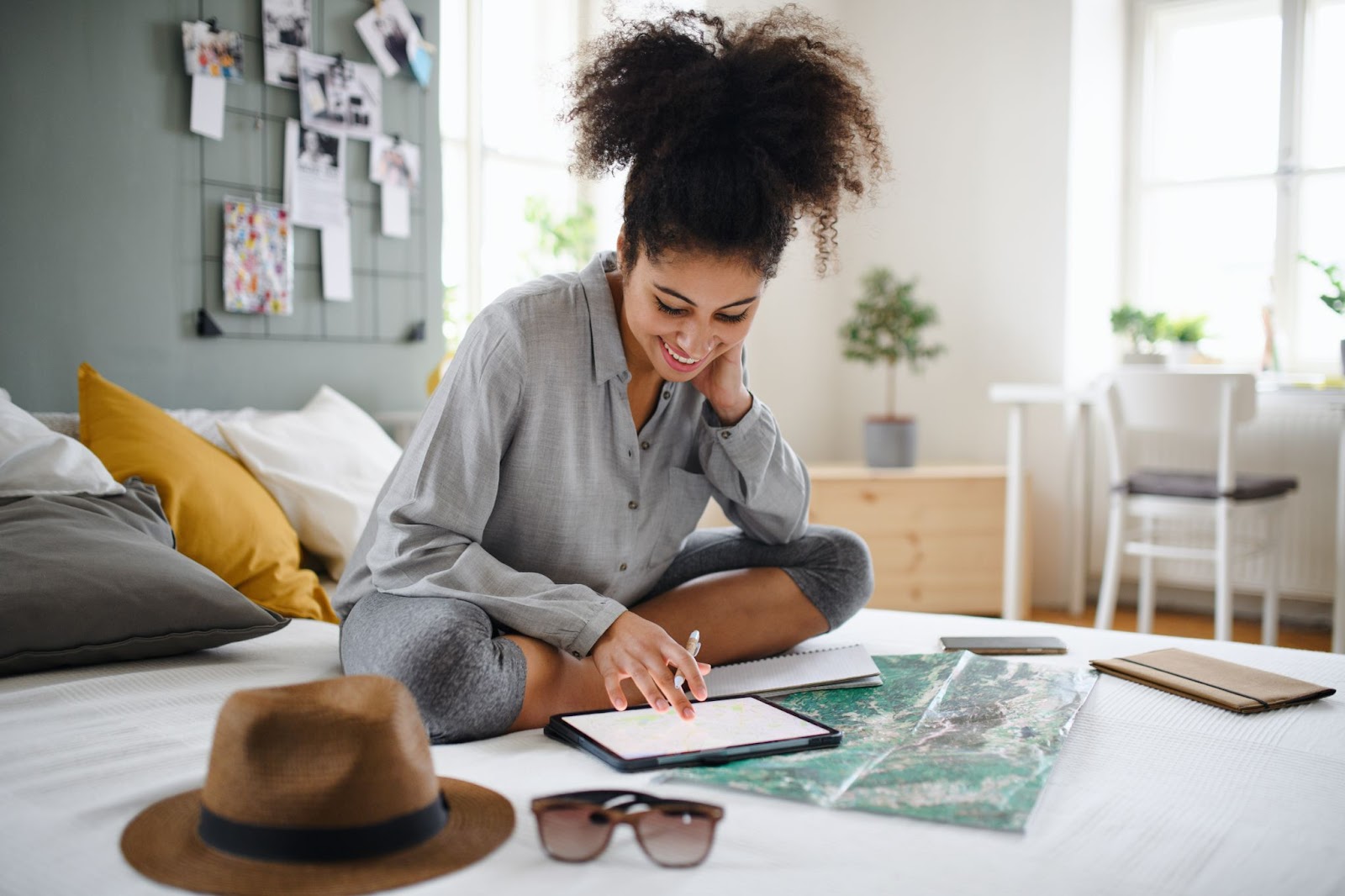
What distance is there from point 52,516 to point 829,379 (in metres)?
3.26

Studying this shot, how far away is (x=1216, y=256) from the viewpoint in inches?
152

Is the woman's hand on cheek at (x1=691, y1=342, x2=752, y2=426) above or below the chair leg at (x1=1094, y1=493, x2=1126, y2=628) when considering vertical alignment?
above

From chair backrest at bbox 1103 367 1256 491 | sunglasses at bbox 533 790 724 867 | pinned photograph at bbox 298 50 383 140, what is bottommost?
sunglasses at bbox 533 790 724 867

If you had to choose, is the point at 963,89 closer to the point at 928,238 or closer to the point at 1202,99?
the point at 928,238

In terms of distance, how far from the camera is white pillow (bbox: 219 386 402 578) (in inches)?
77.7

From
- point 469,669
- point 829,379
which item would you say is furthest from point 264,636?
point 829,379

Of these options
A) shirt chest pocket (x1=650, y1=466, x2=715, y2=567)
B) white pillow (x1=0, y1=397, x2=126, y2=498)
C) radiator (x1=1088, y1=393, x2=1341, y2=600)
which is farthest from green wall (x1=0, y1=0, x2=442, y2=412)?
radiator (x1=1088, y1=393, x2=1341, y2=600)

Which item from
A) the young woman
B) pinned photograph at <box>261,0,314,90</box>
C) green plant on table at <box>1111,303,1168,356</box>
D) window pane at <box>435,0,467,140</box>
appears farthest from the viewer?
green plant on table at <box>1111,303,1168,356</box>

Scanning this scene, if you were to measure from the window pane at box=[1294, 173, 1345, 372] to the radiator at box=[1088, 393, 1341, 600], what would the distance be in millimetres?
331

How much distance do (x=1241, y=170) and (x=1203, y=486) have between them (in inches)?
55.3

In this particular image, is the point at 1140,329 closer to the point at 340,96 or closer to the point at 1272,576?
the point at 1272,576

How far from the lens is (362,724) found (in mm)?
763

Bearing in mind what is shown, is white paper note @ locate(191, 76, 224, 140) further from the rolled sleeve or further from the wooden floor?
the wooden floor

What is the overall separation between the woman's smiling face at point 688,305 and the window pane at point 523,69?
2148 mm
